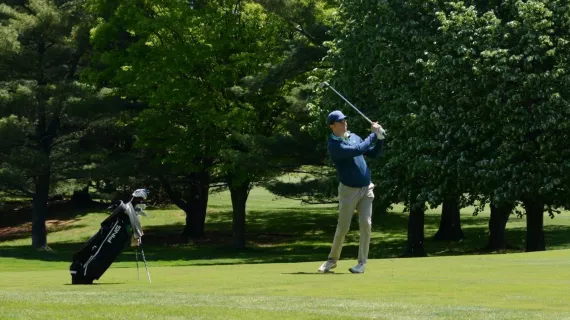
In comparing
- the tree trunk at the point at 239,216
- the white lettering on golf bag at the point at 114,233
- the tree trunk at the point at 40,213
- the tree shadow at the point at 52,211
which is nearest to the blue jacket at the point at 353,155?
the white lettering on golf bag at the point at 114,233

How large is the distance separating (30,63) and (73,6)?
4144 millimetres

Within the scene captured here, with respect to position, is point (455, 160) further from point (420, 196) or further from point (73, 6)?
point (73, 6)

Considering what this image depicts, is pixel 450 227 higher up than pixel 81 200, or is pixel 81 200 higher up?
pixel 81 200

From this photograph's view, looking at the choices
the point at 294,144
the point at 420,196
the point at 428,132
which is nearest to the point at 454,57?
the point at 428,132

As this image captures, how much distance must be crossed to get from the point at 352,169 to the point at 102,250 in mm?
4123

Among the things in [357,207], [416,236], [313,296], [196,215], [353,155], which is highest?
[353,155]

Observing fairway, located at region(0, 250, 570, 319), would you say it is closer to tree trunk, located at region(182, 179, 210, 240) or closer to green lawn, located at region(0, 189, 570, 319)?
green lawn, located at region(0, 189, 570, 319)

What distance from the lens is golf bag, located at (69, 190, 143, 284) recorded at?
51.1ft

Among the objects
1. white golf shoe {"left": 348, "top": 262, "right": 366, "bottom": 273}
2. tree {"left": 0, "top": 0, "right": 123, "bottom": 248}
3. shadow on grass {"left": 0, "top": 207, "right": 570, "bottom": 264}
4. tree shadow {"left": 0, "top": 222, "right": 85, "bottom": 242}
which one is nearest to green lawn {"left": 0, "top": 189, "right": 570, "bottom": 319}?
white golf shoe {"left": 348, "top": 262, "right": 366, "bottom": 273}

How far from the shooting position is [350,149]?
15.0 m

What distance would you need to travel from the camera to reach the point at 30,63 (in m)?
50.2

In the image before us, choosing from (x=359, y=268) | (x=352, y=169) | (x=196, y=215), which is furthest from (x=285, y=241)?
(x=352, y=169)

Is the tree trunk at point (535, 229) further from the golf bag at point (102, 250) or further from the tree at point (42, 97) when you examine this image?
the tree at point (42, 97)

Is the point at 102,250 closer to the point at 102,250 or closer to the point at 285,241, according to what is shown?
the point at 102,250
